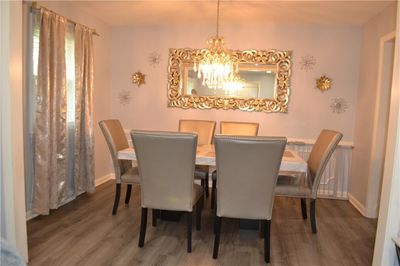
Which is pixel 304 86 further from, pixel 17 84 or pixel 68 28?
pixel 17 84

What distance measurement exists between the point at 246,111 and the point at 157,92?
131cm

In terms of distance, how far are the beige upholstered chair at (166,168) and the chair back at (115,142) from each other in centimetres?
82

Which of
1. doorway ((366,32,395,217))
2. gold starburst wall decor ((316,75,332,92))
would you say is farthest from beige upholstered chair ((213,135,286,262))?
gold starburst wall decor ((316,75,332,92))

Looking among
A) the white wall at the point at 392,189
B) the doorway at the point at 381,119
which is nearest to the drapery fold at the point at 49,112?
the white wall at the point at 392,189

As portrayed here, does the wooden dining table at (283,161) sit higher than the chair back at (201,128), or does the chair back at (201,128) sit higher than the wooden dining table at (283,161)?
the chair back at (201,128)

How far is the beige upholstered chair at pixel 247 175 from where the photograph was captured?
7.62ft

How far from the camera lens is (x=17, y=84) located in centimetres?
215

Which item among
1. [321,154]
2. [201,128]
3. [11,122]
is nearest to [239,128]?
[201,128]

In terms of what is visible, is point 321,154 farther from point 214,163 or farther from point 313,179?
point 214,163

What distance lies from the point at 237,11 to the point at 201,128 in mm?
1483

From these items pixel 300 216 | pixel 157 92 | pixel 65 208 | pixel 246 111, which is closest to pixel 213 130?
pixel 246 111

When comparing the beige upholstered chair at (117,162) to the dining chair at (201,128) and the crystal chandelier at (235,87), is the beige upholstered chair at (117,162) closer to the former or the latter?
the dining chair at (201,128)

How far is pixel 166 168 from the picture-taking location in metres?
2.54

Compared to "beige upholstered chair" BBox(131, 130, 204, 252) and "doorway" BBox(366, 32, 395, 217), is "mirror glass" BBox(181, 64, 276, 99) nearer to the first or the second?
"doorway" BBox(366, 32, 395, 217)
